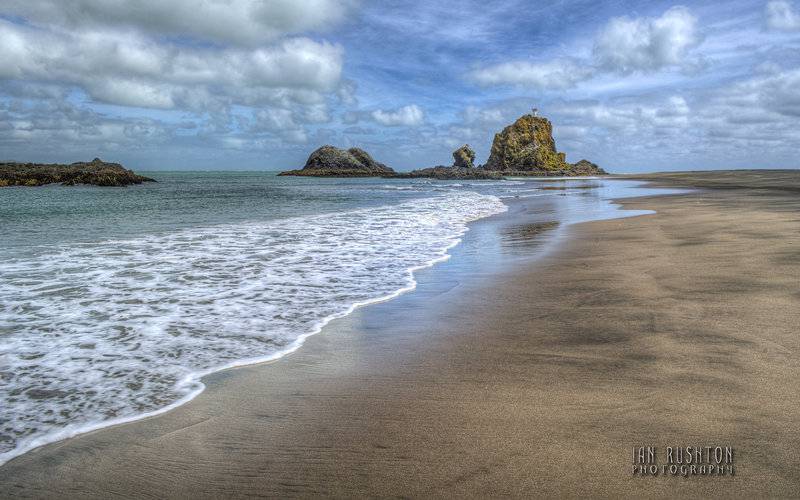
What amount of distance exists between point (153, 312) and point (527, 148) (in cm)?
12115

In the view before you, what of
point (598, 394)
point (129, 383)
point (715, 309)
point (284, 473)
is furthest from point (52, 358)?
point (715, 309)

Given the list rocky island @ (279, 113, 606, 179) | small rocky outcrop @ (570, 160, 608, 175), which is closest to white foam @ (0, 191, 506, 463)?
rocky island @ (279, 113, 606, 179)

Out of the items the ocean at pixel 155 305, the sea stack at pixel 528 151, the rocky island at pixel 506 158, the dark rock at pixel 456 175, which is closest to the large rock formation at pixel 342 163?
the rocky island at pixel 506 158

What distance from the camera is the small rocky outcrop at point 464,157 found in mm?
123625

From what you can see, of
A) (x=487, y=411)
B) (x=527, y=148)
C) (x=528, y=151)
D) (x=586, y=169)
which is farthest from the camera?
(x=586, y=169)

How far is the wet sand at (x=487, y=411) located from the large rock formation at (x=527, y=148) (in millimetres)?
117191

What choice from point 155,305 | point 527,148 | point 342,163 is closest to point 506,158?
point 527,148

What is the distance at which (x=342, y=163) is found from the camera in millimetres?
121188

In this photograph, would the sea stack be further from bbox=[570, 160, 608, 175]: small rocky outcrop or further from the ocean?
the ocean

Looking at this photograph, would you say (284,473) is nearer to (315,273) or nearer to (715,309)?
(715,309)

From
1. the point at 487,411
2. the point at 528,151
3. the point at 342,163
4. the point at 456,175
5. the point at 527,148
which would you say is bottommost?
the point at 487,411

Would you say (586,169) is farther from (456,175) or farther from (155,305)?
(155,305)

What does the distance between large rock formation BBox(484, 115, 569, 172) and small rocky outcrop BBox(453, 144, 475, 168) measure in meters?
5.58

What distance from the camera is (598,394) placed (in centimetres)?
318
